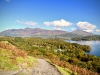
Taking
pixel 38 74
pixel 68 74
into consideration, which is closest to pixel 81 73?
pixel 68 74

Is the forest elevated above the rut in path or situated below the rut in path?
below

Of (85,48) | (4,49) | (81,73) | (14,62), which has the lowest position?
(85,48)

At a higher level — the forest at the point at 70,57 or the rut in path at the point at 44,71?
the rut in path at the point at 44,71

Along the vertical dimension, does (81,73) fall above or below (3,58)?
below

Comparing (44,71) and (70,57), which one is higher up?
(44,71)

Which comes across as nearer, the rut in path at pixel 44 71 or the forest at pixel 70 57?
the rut in path at pixel 44 71

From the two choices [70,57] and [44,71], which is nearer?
[44,71]

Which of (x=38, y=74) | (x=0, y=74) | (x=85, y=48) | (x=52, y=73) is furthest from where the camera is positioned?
(x=85, y=48)

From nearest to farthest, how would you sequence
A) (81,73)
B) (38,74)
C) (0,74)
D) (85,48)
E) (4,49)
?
(0,74) < (38,74) < (81,73) < (4,49) < (85,48)

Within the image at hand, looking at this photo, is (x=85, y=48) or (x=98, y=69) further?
(x=85, y=48)

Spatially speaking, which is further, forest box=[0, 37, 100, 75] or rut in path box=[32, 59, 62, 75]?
forest box=[0, 37, 100, 75]

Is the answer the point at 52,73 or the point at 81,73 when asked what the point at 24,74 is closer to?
the point at 52,73

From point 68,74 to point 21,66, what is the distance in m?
4.69

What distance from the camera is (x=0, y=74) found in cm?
879
